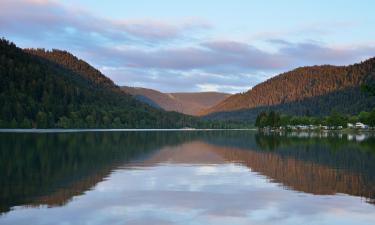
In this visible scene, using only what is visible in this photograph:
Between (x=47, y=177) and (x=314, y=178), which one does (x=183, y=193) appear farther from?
(x=314, y=178)

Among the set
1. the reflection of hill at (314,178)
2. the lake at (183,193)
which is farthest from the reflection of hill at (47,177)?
the reflection of hill at (314,178)

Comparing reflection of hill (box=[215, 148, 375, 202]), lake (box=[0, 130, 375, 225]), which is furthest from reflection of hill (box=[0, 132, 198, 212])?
reflection of hill (box=[215, 148, 375, 202])

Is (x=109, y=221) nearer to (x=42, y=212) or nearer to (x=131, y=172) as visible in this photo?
(x=42, y=212)

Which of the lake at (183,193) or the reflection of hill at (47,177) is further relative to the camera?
the reflection of hill at (47,177)

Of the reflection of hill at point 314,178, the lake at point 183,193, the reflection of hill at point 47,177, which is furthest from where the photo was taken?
the reflection of hill at point 314,178

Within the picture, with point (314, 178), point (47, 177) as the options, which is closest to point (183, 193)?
point (47, 177)

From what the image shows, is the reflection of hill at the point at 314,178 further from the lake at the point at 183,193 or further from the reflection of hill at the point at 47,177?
the reflection of hill at the point at 47,177

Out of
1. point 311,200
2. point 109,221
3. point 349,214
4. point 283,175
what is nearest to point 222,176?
point 283,175

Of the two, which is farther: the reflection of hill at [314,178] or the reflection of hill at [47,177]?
the reflection of hill at [314,178]

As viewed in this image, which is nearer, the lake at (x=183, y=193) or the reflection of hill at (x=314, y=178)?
the lake at (x=183, y=193)

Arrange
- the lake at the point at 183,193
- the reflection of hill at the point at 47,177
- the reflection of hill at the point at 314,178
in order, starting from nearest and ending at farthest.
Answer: the lake at the point at 183,193
the reflection of hill at the point at 47,177
the reflection of hill at the point at 314,178

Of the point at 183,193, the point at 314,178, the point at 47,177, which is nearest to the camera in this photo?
the point at 183,193

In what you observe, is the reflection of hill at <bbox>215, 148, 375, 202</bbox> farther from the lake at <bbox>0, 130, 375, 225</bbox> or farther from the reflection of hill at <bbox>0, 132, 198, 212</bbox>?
the reflection of hill at <bbox>0, 132, 198, 212</bbox>

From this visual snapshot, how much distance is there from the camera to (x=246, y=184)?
3525cm
